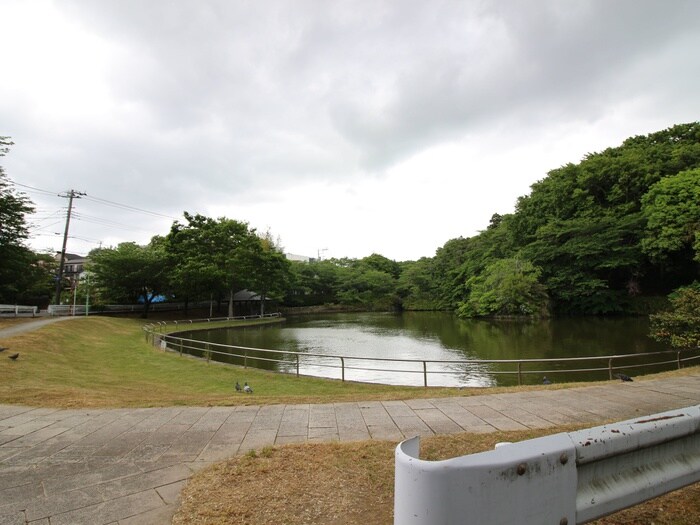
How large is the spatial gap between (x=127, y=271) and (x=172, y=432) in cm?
3830

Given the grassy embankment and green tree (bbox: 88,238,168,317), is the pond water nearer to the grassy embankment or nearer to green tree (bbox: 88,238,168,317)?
the grassy embankment

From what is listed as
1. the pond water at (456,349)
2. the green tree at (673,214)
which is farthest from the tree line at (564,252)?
the pond water at (456,349)

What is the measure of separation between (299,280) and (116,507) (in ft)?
187

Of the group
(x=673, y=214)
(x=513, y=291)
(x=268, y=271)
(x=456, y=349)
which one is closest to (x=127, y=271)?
(x=268, y=271)

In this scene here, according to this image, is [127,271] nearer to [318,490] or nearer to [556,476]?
[318,490]

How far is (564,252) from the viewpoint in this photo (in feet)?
116

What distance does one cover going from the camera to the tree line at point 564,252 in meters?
29.8

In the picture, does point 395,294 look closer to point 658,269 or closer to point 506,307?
point 506,307

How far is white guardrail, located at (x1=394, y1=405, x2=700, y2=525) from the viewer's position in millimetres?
1310

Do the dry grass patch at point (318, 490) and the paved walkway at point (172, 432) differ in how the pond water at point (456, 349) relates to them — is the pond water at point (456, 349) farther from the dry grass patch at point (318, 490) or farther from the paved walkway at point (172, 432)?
the dry grass patch at point (318, 490)

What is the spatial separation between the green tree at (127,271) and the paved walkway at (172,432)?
35.2 metres

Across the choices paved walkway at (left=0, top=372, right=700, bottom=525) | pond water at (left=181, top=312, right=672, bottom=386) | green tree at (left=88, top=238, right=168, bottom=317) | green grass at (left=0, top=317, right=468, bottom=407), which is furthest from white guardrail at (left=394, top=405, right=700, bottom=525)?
green tree at (left=88, top=238, right=168, bottom=317)

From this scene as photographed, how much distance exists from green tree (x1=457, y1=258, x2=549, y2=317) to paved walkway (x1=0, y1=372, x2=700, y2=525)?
27438 millimetres

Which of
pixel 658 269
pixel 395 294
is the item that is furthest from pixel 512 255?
pixel 395 294
